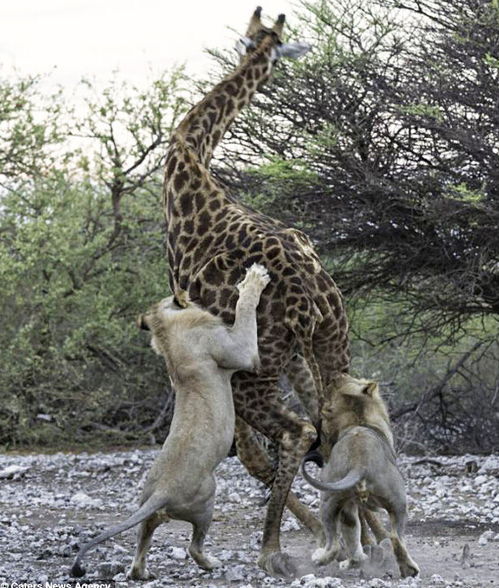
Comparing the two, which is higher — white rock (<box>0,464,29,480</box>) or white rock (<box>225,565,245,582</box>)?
→ white rock (<box>225,565,245,582</box>)

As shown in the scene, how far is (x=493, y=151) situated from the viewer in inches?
421

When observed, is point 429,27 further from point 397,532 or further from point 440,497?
point 397,532

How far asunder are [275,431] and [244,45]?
2.65 meters

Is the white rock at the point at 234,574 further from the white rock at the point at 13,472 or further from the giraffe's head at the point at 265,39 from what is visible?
the white rock at the point at 13,472

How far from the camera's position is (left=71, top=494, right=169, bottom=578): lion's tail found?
5375mm

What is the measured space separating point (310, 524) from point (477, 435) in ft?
23.8

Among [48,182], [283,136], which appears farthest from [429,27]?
[48,182]

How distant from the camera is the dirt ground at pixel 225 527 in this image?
584 cm

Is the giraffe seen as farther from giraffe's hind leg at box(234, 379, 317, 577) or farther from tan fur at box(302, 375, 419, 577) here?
tan fur at box(302, 375, 419, 577)

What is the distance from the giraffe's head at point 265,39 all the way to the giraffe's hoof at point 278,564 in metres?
3.23

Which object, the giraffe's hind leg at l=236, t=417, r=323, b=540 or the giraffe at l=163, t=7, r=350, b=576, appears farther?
the giraffe's hind leg at l=236, t=417, r=323, b=540

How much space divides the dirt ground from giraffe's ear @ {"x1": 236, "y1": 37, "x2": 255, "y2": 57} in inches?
126

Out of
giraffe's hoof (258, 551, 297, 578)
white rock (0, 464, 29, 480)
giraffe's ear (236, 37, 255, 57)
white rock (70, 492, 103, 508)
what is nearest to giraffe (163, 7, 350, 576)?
giraffe's hoof (258, 551, 297, 578)

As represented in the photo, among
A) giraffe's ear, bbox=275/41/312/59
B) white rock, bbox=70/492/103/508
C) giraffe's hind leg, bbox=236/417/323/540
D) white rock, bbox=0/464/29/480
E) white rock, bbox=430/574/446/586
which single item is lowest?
white rock, bbox=0/464/29/480
